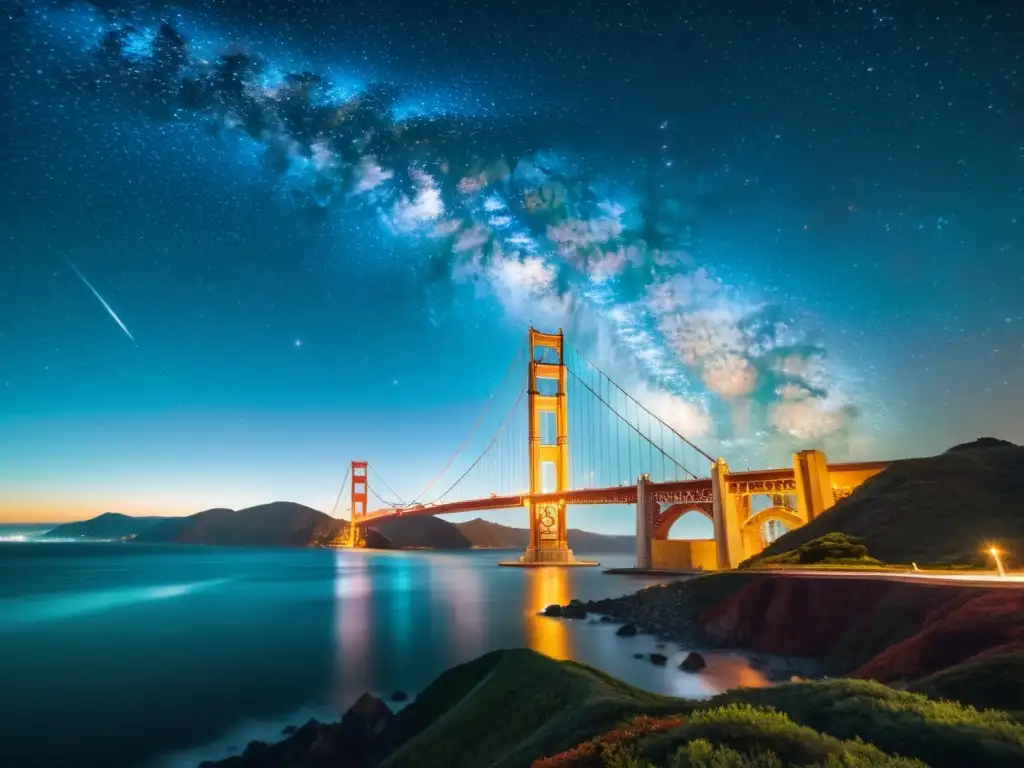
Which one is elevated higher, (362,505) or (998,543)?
(362,505)

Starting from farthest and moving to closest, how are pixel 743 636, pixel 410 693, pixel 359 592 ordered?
pixel 359 592 < pixel 743 636 < pixel 410 693

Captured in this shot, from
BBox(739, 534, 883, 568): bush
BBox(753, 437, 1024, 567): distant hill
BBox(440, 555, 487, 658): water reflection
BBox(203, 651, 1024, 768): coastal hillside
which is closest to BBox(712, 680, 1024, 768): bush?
BBox(203, 651, 1024, 768): coastal hillside

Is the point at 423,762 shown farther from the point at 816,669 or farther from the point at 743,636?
the point at 743,636

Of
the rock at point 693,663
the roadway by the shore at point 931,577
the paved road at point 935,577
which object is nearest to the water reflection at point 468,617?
the rock at point 693,663

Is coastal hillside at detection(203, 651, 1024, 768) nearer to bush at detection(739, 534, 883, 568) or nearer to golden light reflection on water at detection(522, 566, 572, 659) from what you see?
golden light reflection on water at detection(522, 566, 572, 659)

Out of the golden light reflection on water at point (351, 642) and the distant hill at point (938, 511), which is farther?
the distant hill at point (938, 511)

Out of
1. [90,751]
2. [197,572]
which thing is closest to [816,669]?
[90,751]

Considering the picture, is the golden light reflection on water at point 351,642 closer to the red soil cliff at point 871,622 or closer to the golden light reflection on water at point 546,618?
the golden light reflection on water at point 546,618
